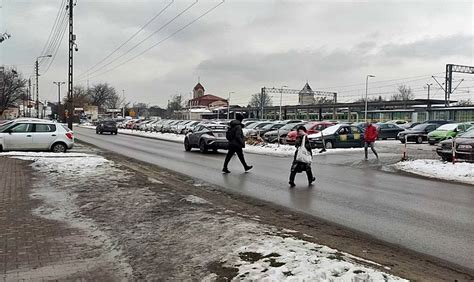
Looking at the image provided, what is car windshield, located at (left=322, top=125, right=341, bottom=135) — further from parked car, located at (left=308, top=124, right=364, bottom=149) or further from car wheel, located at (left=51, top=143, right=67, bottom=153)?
car wheel, located at (left=51, top=143, right=67, bottom=153)

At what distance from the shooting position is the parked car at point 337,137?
2458 centimetres

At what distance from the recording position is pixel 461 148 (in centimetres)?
1653

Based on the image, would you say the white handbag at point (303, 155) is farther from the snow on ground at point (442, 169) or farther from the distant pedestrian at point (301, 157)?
the snow on ground at point (442, 169)

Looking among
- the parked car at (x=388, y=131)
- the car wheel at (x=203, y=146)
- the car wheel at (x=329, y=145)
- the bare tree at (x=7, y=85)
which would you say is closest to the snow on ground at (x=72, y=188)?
the car wheel at (x=203, y=146)

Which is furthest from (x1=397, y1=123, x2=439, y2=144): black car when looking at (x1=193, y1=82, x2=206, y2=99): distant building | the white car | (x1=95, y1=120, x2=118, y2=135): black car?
(x1=193, y1=82, x2=206, y2=99): distant building

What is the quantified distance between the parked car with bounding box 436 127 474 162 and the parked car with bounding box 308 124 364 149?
7.25 metres

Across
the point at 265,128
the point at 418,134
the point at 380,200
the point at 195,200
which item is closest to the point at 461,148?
the point at 380,200

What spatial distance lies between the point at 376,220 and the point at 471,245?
1.74m

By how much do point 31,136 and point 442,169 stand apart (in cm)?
1677

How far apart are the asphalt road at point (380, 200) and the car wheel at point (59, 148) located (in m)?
7.09

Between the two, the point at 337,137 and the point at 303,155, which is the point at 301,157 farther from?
the point at 337,137

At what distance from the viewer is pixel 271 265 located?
185 inches

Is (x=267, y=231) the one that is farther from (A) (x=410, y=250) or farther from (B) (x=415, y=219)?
(B) (x=415, y=219)

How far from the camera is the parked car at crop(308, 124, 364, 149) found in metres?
24.6
